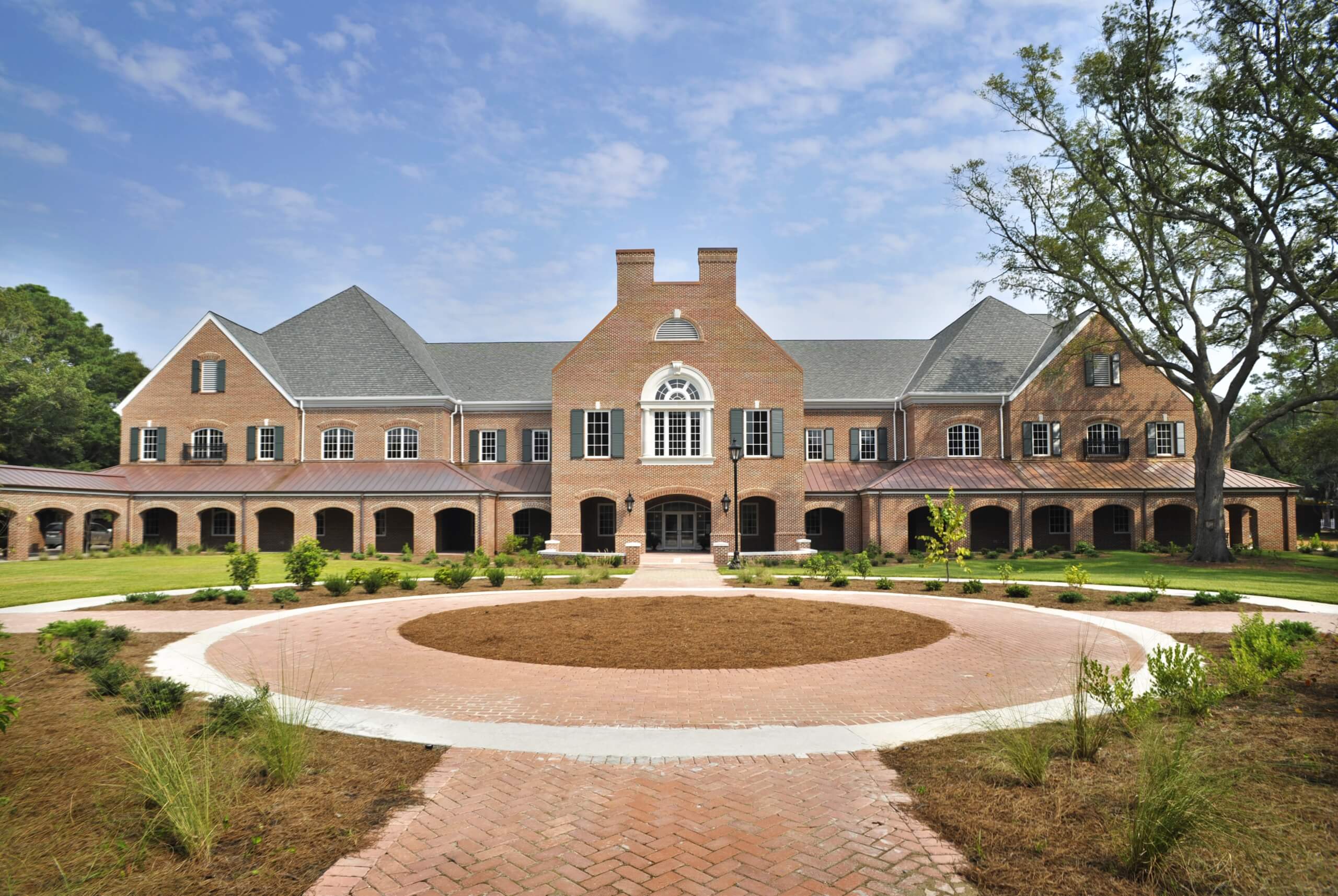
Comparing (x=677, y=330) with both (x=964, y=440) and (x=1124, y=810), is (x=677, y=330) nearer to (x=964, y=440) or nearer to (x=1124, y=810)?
(x=964, y=440)

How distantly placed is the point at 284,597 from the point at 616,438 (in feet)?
58.9

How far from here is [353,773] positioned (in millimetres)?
6172

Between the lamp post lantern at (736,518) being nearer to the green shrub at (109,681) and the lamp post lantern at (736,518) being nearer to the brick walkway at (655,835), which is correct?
the green shrub at (109,681)

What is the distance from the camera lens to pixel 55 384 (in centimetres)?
4547

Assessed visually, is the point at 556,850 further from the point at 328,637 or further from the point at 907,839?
the point at 328,637

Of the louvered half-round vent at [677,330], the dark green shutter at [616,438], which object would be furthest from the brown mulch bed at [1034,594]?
the louvered half-round vent at [677,330]

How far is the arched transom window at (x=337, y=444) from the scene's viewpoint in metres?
37.7

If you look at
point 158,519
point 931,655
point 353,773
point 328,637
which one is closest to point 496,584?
point 328,637

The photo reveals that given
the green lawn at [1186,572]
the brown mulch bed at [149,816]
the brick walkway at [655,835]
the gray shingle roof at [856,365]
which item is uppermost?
the gray shingle roof at [856,365]

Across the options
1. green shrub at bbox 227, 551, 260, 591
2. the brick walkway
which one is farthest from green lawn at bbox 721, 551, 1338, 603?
the brick walkway

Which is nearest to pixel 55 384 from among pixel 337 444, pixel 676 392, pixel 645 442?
pixel 337 444

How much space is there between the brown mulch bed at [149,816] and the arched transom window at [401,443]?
101ft

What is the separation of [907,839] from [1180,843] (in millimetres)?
1578

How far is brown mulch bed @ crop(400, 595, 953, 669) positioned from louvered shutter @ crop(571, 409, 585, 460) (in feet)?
54.9
